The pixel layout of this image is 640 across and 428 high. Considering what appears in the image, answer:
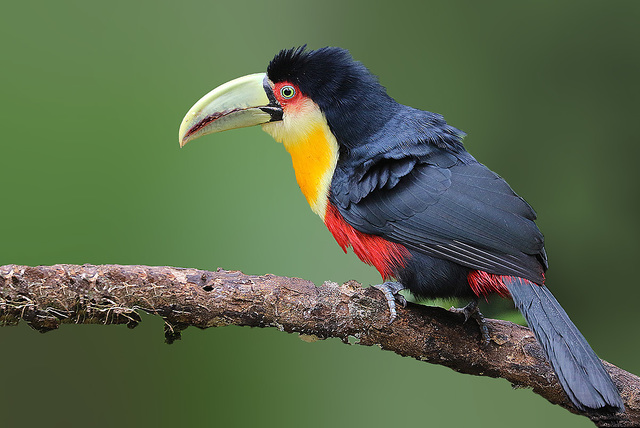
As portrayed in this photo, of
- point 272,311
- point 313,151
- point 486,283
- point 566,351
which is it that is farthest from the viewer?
point 313,151

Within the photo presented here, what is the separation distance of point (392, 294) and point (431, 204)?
0.34 m

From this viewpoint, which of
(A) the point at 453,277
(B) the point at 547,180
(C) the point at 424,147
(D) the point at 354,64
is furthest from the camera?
(B) the point at 547,180

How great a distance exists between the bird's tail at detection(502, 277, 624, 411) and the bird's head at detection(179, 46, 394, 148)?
2.87 ft

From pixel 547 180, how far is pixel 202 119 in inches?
86.8

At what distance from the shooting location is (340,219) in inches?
101

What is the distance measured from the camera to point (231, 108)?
2.74 meters

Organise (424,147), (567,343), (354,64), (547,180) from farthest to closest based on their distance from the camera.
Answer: (547,180) → (354,64) → (424,147) → (567,343)

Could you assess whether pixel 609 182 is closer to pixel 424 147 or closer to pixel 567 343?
pixel 424 147

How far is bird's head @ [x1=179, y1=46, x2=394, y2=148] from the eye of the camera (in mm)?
2615

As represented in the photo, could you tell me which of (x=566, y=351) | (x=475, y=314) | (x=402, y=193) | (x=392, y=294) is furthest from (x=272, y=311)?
(x=566, y=351)

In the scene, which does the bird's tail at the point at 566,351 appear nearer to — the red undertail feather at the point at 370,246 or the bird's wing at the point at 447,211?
the bird's wing at the point at 447,211

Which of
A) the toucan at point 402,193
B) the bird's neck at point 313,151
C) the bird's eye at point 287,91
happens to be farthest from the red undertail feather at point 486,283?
the bird's eye at point 287,91

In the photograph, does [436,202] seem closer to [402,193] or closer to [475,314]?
[402,193]

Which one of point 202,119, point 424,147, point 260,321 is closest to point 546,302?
point 424,147
